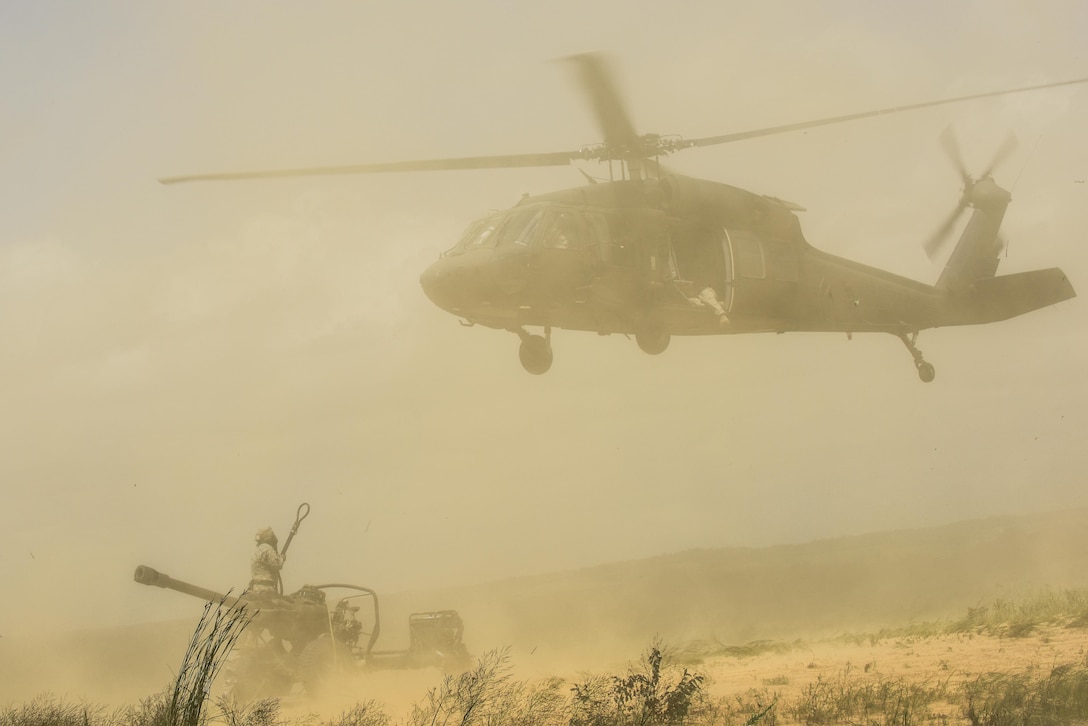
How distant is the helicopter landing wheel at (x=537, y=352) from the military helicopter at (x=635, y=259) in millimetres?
13

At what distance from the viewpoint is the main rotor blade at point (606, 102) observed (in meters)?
11.4

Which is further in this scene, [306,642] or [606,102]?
[306,642]

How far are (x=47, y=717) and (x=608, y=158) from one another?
9192 millimetres

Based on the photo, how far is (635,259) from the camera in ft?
43.8

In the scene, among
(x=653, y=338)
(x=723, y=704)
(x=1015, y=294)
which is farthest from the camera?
(x=1015, y=294)

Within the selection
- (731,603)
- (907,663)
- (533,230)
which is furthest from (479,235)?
(731,603)

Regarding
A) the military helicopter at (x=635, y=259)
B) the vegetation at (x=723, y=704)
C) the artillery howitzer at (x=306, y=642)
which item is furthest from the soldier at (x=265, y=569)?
the military helicopter at (x=635, y=259)

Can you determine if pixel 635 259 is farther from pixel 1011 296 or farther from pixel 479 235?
pixel 1011 296

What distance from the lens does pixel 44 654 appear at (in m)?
25.1

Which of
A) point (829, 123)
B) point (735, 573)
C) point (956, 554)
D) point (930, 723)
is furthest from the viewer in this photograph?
point (735, 573)

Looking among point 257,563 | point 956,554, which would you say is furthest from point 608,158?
point 956,554

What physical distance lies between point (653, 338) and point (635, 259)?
3.51 feet

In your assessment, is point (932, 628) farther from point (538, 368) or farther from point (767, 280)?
point (538, 368)

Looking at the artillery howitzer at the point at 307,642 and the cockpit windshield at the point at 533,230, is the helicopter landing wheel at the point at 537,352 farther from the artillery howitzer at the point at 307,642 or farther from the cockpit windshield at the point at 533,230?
the artillery howitzer at the point at 307,642
